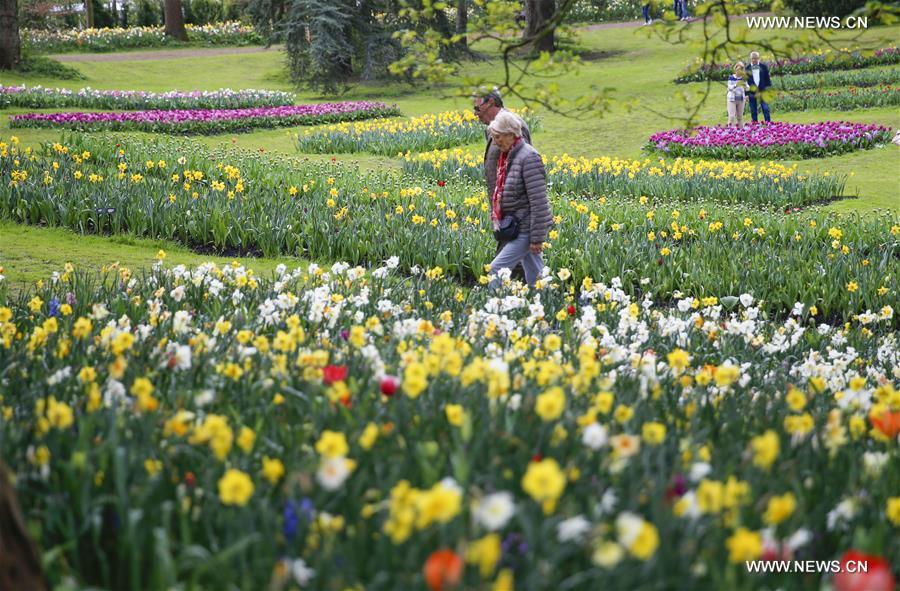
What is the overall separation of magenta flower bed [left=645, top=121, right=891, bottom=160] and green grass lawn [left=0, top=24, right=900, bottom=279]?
388 mm

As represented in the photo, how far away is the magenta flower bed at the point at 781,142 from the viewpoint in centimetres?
1530

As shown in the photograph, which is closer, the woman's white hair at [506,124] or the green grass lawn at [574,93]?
the woman's white hair at [506,124]

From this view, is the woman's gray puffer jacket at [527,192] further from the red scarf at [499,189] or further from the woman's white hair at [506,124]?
the woman's white hair at [506,124]

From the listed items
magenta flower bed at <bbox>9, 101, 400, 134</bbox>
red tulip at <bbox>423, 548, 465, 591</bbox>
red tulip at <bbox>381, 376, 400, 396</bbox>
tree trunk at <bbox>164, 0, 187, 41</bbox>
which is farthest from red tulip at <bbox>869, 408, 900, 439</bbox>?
tree trunk at <bbox>164, 0, 187, 41</bbox>

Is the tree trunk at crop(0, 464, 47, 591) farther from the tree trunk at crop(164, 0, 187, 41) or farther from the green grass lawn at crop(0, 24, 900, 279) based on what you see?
the tree trunk at crop(164, 0, 187, 41)

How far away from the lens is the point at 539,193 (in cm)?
648

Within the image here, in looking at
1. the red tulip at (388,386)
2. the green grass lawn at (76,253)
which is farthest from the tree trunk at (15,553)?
the green grass lawn at (76,253)

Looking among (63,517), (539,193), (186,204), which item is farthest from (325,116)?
(63,517)

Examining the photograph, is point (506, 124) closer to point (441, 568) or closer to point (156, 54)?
point (441, 568)

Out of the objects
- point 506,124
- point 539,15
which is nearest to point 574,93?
point 539,15

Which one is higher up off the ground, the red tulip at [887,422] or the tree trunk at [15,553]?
the tree trunk at [15,553]

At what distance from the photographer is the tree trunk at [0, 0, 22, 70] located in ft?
82.1

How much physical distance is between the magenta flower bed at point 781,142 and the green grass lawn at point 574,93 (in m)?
0.39

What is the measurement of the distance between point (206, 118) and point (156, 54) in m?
18.2
